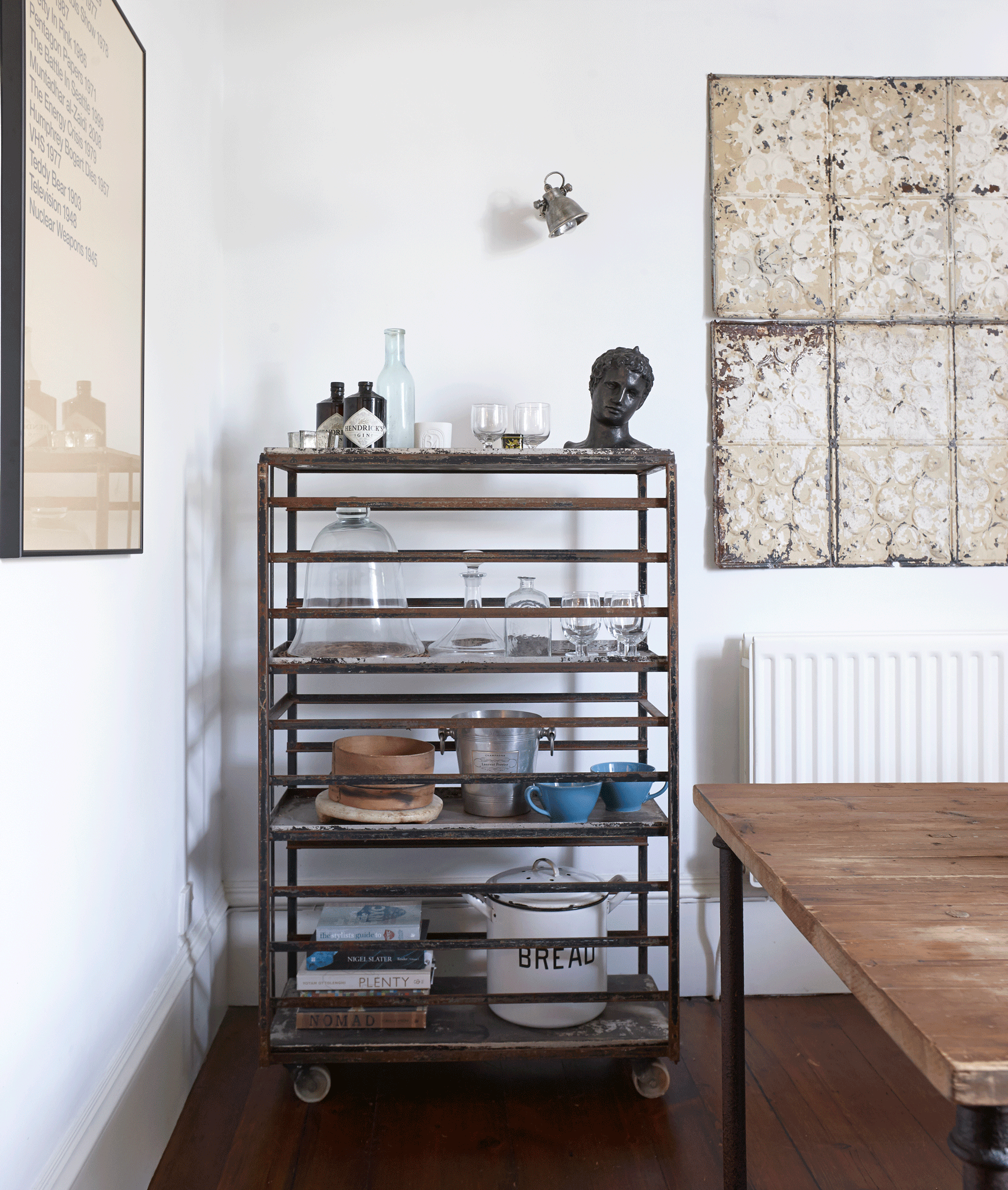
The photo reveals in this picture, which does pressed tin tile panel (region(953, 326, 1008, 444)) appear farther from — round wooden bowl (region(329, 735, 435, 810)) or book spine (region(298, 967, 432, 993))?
book spine (region(298, 967, 432, 993))

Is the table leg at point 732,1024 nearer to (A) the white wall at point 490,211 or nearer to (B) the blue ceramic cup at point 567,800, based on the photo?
(B) the blue ceramic cup at point 567,800

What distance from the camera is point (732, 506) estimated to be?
2.43m

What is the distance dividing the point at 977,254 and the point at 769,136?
2.14ft

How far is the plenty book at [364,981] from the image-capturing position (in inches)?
77.2

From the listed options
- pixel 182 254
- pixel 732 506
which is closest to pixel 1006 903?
pixel 732 506

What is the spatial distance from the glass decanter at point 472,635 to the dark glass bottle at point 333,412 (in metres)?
0.42

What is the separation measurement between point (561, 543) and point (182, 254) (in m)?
1.15

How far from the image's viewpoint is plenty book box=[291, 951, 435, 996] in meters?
1.96

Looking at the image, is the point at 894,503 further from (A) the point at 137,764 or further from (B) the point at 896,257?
(A) the point at 137,764

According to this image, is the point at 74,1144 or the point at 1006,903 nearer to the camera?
the point at 1006,903

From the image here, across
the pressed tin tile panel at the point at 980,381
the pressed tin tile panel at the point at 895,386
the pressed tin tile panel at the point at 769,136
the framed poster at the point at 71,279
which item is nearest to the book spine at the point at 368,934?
the framed poster at the point at 71,279

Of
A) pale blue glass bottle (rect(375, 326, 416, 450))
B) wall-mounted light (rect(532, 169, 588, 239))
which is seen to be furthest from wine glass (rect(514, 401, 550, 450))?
wall-mounted light (rect(532, 169, 588, 239))

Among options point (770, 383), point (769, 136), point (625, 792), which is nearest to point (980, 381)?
point (770, 383)

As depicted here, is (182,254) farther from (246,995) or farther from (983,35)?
(983,35)
